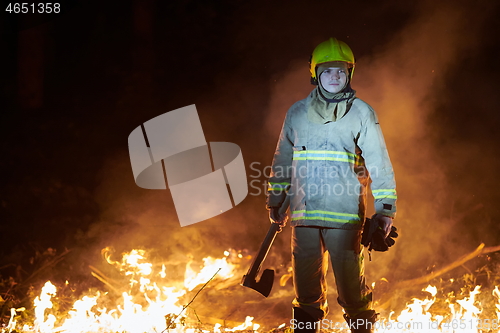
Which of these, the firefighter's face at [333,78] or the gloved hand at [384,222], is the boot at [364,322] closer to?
the gloved hand at [384,222]

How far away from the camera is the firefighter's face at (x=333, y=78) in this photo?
11.9 ft

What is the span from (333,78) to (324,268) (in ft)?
5.37

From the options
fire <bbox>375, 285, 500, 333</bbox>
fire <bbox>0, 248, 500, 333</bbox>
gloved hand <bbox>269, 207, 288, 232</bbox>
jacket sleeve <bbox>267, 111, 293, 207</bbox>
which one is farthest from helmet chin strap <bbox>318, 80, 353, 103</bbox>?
A: fire <bbox>375, 285, 500, 333</bbox>

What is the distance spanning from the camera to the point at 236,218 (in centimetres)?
612

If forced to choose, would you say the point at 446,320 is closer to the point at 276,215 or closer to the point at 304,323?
the point at 304,323

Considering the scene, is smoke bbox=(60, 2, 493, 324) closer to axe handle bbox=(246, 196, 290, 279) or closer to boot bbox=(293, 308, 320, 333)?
axe handle bbox=(246, 196, 290, 279)

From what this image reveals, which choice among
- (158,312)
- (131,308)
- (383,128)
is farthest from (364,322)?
(383,128)

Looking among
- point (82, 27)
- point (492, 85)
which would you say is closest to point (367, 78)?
point (492, 85)

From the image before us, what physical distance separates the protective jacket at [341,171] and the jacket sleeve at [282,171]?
12 cm

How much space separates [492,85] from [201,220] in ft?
14.9

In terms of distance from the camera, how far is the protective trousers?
3.52m

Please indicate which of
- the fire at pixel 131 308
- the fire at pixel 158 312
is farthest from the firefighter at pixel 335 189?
the fire at pixel 131 308

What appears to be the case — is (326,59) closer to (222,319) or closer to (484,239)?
(222,319)

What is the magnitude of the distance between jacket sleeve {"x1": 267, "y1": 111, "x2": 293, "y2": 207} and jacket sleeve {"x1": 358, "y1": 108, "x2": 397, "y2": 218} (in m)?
0.63
